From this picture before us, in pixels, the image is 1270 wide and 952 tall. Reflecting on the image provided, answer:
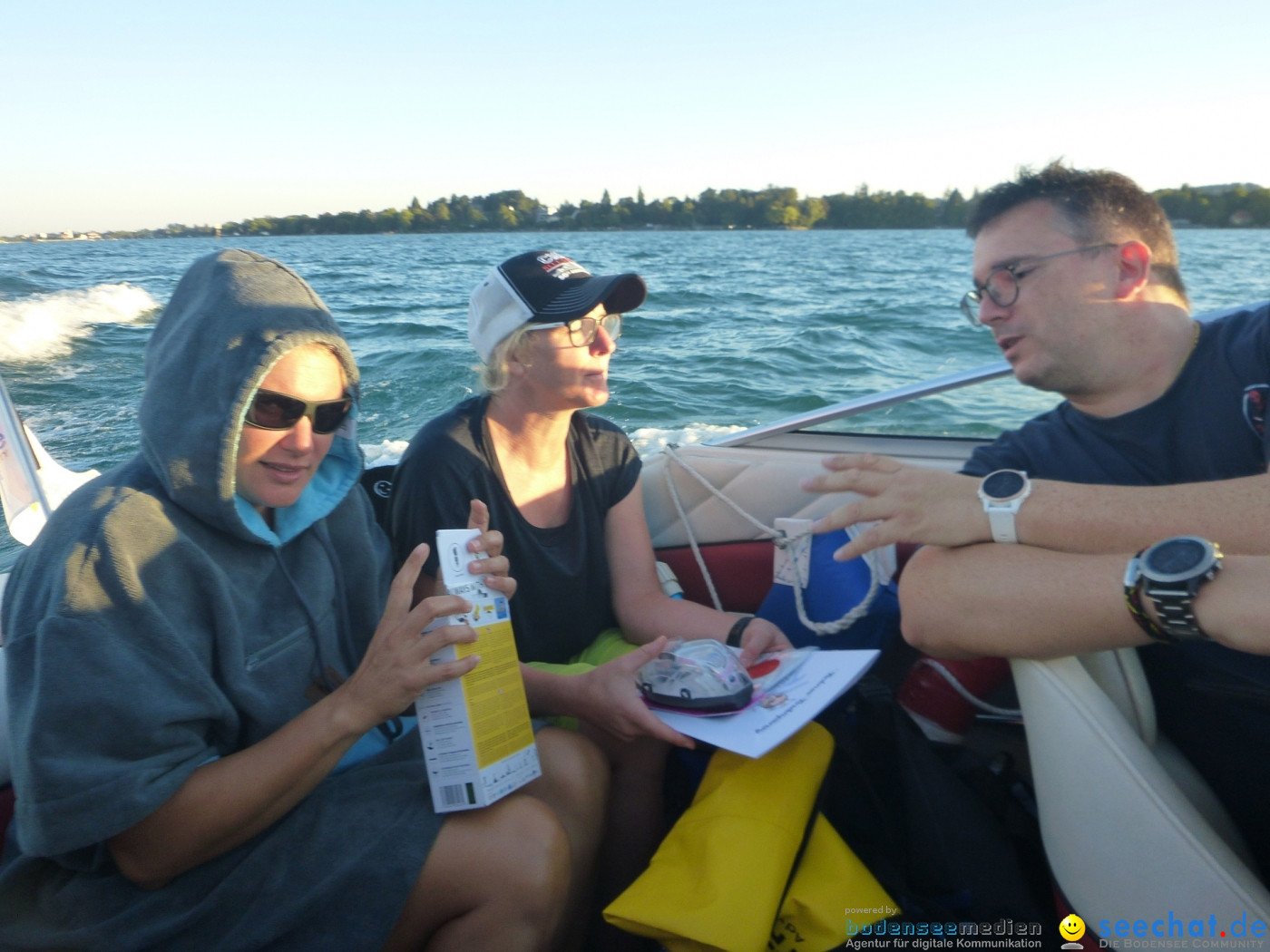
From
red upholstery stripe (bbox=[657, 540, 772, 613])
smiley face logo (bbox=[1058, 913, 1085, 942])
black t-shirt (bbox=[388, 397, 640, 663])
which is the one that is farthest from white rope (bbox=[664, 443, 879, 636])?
smiley face logo (bbox=[1058, 913, 1085, 942])

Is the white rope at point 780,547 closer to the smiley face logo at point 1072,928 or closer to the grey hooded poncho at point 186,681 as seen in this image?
the smiley face logo at point 1072,928

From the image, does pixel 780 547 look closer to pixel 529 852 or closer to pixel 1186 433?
pixel 1186 433

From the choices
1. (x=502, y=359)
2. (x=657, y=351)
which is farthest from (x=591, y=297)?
(x=657, y=351)

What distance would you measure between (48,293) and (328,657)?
12.1 m

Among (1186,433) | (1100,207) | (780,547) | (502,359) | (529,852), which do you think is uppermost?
(1100,207)

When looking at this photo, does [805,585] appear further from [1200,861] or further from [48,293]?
[48,293]

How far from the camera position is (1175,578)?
1039 millimetres

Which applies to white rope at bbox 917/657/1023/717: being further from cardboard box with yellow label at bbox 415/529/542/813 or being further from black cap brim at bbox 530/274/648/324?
black cap brim at bbox 530/274/648/324

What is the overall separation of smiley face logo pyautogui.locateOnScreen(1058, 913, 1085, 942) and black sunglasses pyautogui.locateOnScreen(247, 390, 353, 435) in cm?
127

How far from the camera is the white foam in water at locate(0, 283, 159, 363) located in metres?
8.19

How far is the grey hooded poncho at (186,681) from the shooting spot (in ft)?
3.19

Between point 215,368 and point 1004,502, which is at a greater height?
point 215,368

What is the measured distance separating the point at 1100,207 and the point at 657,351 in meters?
5.87

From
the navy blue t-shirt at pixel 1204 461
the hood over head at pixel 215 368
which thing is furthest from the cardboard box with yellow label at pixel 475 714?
the navy blue t-shirt at pixel 1204 461
